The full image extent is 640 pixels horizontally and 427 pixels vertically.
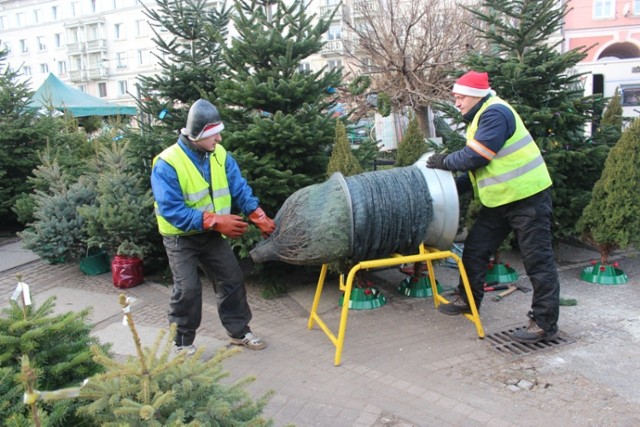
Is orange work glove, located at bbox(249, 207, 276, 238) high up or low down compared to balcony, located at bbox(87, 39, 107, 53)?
down

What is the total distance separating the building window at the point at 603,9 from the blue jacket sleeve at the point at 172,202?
3047 centimetres

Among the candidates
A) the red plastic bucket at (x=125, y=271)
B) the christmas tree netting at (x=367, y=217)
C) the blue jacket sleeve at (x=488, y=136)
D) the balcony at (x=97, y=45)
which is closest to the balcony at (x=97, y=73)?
the balcony at (x=97, y=45)

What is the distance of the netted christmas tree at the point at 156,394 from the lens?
6.07 ft

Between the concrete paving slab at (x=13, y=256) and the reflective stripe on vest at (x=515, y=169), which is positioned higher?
the reflective stripe on vest at (x=515, y=169)

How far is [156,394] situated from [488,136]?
9.59ft

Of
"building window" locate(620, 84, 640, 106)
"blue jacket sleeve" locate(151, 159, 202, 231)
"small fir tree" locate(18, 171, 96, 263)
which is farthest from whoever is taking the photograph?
"building window" locate(620, 84, 640, 106)

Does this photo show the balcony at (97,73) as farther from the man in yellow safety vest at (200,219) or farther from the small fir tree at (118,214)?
the man in yellow safety vest at (200,219)

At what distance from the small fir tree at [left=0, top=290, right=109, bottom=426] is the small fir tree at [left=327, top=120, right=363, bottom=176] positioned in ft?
9.87

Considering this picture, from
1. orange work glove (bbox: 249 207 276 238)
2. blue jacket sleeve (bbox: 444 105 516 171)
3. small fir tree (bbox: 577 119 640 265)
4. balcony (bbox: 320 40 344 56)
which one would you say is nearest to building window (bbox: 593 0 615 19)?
balcony (bbox: 320 40 344 56)

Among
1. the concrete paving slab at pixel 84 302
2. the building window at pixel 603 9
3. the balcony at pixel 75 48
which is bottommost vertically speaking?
the concrete paving slab at pixel 84 302

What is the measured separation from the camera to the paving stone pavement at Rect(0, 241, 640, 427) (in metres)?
3.21

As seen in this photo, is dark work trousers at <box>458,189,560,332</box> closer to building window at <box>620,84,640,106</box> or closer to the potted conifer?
the potted conifer

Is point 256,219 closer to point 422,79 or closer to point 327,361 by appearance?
point 327,361

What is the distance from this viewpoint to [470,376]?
363 cm
